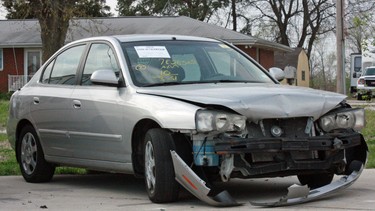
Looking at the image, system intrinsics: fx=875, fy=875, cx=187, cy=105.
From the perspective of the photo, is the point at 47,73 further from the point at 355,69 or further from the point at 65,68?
the point at 355,69

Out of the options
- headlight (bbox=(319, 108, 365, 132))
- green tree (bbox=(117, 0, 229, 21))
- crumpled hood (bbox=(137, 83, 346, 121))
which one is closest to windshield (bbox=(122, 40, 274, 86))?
crumpled hood (bbox=(137, 83, 346, 121))

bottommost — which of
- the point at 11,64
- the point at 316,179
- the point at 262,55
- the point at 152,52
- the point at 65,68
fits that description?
the point at 316,179

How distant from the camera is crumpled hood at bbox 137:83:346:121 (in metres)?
7.28

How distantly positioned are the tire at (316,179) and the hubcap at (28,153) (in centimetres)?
306

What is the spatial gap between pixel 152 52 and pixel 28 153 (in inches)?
86.7

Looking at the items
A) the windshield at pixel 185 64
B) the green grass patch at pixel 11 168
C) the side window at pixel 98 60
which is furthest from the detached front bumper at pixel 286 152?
the green grass patch at pixel 11 168

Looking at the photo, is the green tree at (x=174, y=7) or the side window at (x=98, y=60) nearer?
the side window at (x=98, y=60)

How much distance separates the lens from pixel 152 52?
28.3 feet

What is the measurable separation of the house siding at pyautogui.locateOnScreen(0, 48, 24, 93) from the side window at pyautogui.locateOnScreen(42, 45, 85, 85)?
113 ft

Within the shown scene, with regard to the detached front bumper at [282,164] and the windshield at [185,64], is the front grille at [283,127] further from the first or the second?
the windshield at [185,64]

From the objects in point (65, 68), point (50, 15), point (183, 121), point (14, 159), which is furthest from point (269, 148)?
point (50, 15)

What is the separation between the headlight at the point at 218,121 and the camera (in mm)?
7180

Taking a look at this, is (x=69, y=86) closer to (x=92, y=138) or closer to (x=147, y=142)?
(x=92, y=138)

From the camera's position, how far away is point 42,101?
9602 mm
